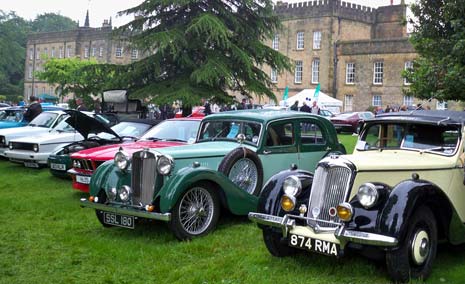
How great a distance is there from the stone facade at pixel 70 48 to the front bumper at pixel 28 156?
2103 inches

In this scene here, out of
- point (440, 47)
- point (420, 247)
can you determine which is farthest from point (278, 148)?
point (440, 47)

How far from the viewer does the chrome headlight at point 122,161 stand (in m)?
7.82

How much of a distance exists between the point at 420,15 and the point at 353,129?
63.1 feet

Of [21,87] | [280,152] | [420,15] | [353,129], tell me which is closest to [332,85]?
[353,129]

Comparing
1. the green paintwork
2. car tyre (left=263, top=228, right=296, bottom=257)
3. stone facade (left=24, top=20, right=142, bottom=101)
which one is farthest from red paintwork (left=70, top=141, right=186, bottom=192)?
stone facade (left=24, top=20, right=142, bottom=101)

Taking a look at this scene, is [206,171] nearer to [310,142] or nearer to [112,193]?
[112,193]

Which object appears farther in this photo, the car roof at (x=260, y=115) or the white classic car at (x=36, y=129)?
the white classic car at (x=36, y=129)

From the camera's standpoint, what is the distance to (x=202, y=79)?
57.0ft

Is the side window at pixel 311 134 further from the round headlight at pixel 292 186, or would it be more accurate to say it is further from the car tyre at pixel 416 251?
the car tyre at pixel 416 251

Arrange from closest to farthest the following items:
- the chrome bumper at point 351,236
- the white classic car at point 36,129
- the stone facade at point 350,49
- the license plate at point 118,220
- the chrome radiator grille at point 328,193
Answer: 1. the chrome bumper at point 351,236
2. the chrome radiator grille at point 328,193
3. the license plate at point 118,220
4. the white classic car at point 36,129
5. the stone facade at point 350,49

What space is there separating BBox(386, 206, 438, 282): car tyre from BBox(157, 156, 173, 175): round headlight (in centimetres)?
322

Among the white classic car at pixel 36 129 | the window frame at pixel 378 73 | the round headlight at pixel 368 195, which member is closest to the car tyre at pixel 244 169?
the round headlight at pixel 368 195

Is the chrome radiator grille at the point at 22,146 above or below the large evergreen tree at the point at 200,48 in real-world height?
below

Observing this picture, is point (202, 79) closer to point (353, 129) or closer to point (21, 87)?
point (353, 129)
